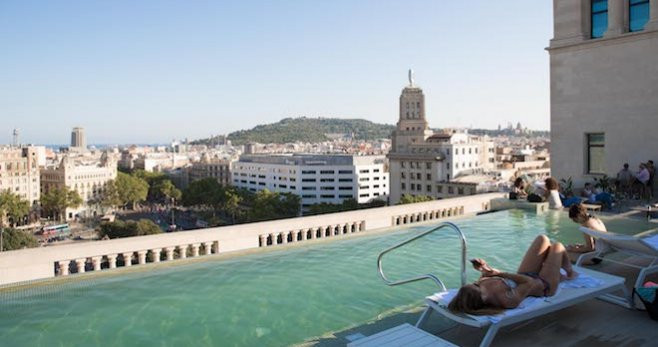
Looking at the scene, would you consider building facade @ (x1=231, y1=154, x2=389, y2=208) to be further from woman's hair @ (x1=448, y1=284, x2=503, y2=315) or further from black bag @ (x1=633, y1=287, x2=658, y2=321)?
woman's hair @ (x1=448, y1=284, x2=503, y2=315)

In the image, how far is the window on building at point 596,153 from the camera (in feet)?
51.8

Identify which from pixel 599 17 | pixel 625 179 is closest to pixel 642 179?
pixel 625 179

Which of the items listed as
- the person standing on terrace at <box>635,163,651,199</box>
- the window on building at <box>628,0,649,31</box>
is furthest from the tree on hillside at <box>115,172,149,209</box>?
the person standing on terrace at <box>635,163,651,199</box>

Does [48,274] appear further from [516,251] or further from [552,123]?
[552,123]

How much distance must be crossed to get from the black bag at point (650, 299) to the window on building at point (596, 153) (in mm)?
11650

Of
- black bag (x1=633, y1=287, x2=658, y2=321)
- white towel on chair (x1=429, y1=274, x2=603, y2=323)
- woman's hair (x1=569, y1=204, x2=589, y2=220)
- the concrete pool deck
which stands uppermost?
woman's hair (x1=569, y1=204, x2=589, y2=220)

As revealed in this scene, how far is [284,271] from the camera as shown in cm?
795

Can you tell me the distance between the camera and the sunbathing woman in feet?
14.4

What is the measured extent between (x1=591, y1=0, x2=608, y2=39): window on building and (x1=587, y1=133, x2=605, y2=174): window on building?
9.33ft

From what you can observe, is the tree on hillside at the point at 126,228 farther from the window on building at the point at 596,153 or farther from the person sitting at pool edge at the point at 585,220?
the person sitting at pool edge at the point at 585,220

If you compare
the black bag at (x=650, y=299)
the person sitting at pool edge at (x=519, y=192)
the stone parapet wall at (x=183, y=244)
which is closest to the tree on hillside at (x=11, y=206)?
the stone parapet wall at (x=183, y=244)

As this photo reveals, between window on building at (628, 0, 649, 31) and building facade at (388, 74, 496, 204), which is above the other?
window on building at (628, 0, 649, 31)

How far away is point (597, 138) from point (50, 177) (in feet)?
414

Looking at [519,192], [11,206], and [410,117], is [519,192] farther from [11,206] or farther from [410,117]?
[410,117]
